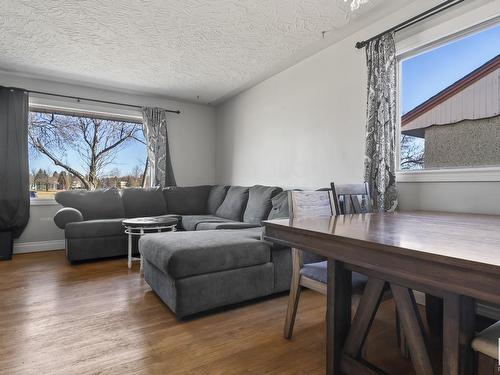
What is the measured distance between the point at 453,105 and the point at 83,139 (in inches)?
186

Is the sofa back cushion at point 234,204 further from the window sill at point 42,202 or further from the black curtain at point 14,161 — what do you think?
the black curtain at point 14,161

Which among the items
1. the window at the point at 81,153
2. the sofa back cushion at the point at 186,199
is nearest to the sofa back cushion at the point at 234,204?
the sofa back cushion at the point at 186,199

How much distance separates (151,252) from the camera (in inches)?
88.4

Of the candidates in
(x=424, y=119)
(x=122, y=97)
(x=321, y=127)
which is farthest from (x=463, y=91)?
(x=122, y=97)

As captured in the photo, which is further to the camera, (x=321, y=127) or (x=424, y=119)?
(x=321, y=127)

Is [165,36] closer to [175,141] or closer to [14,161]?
[175,141]

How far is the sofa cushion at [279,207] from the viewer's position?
293 centimetres

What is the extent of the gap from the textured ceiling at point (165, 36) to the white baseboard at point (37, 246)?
7.42ft

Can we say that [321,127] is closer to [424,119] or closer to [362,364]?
[424,119]

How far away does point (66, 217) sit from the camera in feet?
11.4

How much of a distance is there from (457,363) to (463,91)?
6.61ft

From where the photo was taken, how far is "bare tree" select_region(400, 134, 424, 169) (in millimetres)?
2396

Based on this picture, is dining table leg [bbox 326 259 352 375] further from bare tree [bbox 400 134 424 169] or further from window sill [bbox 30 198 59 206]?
window sill [bbox 30 198 59 206]

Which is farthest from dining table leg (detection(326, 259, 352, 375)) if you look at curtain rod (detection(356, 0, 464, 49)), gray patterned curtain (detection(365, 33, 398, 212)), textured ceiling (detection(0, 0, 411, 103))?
textured ceiling (detection(0, 0, 411, 103))
